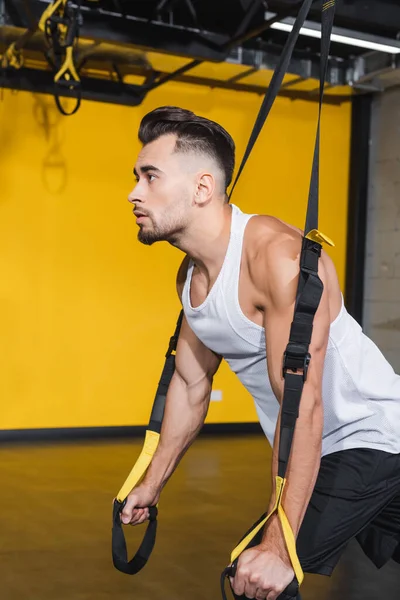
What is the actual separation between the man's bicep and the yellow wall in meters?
4.38

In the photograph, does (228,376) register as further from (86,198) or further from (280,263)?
(280,263)

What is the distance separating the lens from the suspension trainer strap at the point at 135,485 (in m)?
1.68

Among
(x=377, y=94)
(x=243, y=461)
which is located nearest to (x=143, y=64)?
(x=377, y=94)

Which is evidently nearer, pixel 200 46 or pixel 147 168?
pixel 147 168

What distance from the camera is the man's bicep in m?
1.84

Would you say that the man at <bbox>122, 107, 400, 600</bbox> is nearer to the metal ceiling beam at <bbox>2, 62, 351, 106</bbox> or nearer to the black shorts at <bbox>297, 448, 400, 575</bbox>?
the black shorts at <bbox>297, 448, 400, 575</bbox>

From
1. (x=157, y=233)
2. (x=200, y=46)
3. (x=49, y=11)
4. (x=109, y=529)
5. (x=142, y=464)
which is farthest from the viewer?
(x=200, y=46)

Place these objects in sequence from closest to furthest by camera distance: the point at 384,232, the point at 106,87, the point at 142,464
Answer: the point at 142,464 → the point at 106,87 → the point at 384,232

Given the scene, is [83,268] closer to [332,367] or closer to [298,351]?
[332,367]

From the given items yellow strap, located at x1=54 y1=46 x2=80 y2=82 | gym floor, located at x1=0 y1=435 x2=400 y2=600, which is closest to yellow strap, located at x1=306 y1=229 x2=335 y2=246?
gym floor, located at x1=0 y1=435 x2=400 y2=600

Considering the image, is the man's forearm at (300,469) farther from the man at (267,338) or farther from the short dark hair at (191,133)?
the short dark hair at (191,133)

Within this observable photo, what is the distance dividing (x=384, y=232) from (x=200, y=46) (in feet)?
8.19

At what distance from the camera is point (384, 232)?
696cm

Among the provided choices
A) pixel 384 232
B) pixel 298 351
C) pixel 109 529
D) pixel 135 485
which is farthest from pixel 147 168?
pixel 384 232
